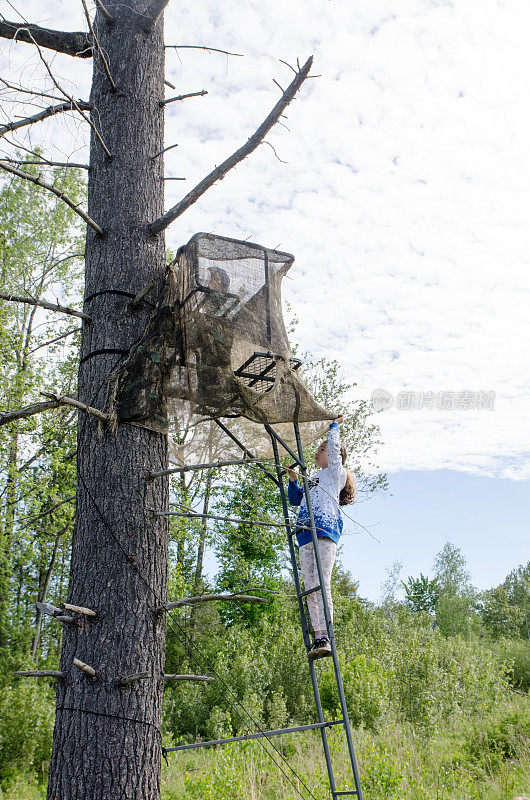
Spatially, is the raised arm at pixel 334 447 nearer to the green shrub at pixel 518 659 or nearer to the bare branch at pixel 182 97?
the bare branch at pixel 182 97

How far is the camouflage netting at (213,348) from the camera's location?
290cm

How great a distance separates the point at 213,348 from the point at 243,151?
3.10 feet

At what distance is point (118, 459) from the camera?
8.95ft

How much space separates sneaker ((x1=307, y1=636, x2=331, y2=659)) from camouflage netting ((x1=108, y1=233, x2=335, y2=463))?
4.71 ft

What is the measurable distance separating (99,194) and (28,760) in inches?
369

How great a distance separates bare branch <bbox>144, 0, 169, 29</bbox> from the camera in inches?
131

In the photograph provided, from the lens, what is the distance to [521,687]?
17.9 meters

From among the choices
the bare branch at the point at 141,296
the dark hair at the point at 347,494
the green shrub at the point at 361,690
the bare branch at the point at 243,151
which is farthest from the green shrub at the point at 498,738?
the bare branch at the point at 243,151

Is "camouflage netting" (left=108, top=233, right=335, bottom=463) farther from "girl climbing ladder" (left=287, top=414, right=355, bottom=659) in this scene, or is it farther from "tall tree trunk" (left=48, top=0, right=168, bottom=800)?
"girl climbing ladder" (left=287, top=414, right=355, bottom=659)

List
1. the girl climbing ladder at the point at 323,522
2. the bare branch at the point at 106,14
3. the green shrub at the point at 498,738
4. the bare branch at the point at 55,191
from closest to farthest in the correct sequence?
the bare branch at the point at 55,191, the bare branch at the point at 106,14, the girl climbing ladder at the point at 323,522, the green shrub at the point at 498,738

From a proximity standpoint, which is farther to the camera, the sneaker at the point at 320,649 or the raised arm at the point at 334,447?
the raised arm at the point at 334,447

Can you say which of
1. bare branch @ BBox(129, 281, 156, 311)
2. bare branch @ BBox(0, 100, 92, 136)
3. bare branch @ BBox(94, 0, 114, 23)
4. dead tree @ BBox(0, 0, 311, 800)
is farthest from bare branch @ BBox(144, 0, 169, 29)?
bare branch @ BBox(129, 281, 156, 311)

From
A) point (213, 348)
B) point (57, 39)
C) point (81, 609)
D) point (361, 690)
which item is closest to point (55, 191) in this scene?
point (213, 348)

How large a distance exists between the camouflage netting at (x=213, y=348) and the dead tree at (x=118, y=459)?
128mm
